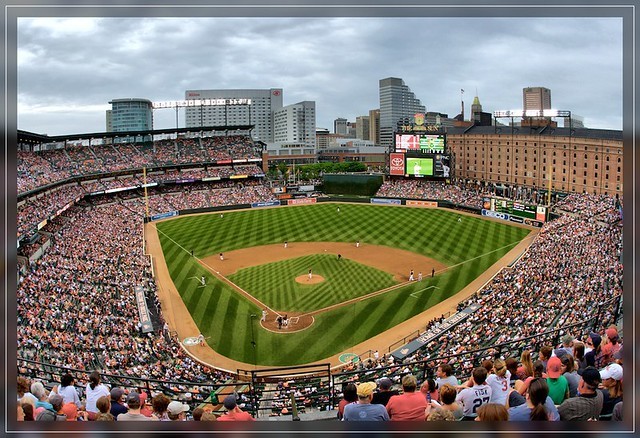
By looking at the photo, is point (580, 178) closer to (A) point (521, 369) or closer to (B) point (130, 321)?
(B) point (130, 321)

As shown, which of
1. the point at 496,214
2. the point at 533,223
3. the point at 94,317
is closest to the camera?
the point at 94,317

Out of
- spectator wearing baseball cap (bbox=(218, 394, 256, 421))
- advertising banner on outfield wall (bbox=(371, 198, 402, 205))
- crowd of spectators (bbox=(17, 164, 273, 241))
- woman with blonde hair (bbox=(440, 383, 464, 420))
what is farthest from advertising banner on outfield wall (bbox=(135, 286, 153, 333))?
advertising banner on outfield wall (bbox=(371, 198, 402, 205))

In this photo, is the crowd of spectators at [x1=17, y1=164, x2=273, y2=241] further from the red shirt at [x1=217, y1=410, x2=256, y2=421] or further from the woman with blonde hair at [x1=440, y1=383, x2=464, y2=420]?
the woman with blonde hair at [x1=440, y1=383, x2=464, y2=420]

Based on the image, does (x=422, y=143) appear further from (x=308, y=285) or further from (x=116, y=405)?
(x=116, y=405)

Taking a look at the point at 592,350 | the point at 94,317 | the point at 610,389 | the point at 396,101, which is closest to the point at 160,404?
the point at 610,389

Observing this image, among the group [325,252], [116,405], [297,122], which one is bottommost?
[325,252]

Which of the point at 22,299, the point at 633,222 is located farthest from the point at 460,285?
the point at 633,222

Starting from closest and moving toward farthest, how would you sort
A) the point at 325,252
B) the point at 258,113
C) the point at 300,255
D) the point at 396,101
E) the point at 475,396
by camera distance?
the point at 475,396 < the point at 300,255 < the point at 325,252 < the point at 258,113 < the point at 396,101
